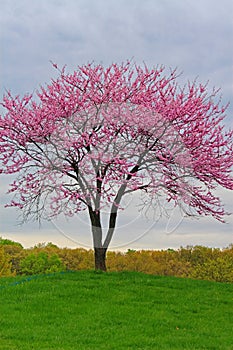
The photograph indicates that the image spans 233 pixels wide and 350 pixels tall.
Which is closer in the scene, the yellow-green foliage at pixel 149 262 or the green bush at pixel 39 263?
the yellow-green foliage at pixel 149 262

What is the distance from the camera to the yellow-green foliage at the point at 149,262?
26766mm

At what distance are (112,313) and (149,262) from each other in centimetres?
1491

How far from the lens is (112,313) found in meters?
12.3

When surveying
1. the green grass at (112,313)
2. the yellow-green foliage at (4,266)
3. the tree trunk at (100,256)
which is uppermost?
the yellow-green foliage at (4,266)

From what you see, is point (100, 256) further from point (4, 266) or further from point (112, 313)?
point (4, 266)

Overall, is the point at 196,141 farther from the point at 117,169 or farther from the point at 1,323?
the point at 1,323

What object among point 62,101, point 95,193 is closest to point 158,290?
point 95,193

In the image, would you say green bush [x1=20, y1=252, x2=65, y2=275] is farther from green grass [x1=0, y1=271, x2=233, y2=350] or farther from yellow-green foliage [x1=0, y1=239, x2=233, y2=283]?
green grass [x1=0, y1=271, x2=233, y2=350]

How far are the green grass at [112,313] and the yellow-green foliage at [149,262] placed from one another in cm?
980

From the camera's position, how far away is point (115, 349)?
9875 millimetres

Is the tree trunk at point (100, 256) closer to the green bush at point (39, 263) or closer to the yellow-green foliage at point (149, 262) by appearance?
the yellow-green foliage at point (149, 262)

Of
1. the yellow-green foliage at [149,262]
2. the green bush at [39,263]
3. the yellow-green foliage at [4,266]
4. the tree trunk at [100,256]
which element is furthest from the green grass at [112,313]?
the green bush at [39,263]

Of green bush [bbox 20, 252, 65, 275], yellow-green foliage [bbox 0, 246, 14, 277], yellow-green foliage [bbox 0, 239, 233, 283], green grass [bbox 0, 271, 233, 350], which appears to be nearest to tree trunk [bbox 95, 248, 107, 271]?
green grass [bbox 0, 271, 233, 350]

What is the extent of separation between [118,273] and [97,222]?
200 cm
